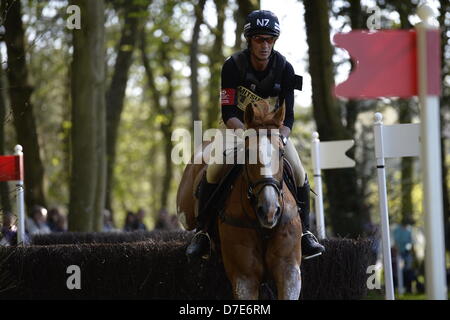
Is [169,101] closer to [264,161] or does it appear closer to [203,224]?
[203,224]

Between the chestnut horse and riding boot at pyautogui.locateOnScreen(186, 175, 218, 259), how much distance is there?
47 cm

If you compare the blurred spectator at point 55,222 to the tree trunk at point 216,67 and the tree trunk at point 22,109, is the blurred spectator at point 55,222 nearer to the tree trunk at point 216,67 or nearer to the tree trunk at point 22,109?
the tree trunk at point 22,109

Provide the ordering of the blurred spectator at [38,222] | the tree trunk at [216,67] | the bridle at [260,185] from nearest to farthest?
the bridle at [260,185]
the blurred spectator at [38,222]
the tree trunk at [216,67]

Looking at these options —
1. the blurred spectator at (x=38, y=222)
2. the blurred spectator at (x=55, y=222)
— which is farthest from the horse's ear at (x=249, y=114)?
the blurred spectator at (x=55, y=222)

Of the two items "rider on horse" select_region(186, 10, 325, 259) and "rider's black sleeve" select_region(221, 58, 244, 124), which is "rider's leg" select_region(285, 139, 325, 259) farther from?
"rider's black sleeve" select_region(221, 58, 244, 124)

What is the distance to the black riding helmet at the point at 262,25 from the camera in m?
8.39

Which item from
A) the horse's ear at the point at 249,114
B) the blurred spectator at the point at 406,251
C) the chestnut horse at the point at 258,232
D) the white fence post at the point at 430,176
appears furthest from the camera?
Result: the blurred spectator at the point at 406,251

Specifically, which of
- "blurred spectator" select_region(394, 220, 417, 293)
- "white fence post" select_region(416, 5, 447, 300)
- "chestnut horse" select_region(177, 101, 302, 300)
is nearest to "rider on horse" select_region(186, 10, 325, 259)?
"chestnut horse" select_region(177, 101, 302, 300)

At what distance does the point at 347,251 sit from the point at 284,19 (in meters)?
9.56

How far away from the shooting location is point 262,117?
777 cm

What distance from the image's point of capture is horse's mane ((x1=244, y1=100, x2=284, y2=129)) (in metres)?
7.75

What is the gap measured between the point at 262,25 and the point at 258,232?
202 centimetres

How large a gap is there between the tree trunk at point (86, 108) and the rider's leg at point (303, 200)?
7.83 metres

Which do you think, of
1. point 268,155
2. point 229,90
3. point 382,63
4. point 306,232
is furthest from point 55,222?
point 382,63
